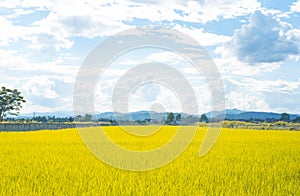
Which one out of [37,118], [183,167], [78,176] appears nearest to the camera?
[78,176]

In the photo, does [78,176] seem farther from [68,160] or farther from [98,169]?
[68,160]

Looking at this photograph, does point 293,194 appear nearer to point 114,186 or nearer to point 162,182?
point 162,182

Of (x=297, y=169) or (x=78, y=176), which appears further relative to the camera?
(x=297, y=169)

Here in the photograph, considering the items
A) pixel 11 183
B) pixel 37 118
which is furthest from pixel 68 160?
pixel 37 118

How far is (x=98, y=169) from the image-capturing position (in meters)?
9.75

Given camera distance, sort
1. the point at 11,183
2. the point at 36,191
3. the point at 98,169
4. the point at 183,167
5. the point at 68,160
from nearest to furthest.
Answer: the point at 36,191, the point at 11,183, the point at 98,169, the point at 183,167, the point at 68,160

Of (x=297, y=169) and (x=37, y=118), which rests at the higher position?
(x=37, y=118)

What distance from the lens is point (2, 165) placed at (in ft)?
34.8

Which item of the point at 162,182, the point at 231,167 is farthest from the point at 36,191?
the point at 231,167

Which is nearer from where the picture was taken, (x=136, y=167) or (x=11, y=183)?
(x=11, y=183)

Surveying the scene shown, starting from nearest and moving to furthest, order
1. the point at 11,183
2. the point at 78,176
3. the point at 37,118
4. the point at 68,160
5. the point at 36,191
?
the point at 36,191, the point at 11,183, the point at 78,176, the point at 68,160, the point at 37,118

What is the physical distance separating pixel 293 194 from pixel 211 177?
1912mm

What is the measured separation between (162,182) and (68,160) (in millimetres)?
4286

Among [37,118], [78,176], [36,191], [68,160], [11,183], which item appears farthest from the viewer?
[37,118]
